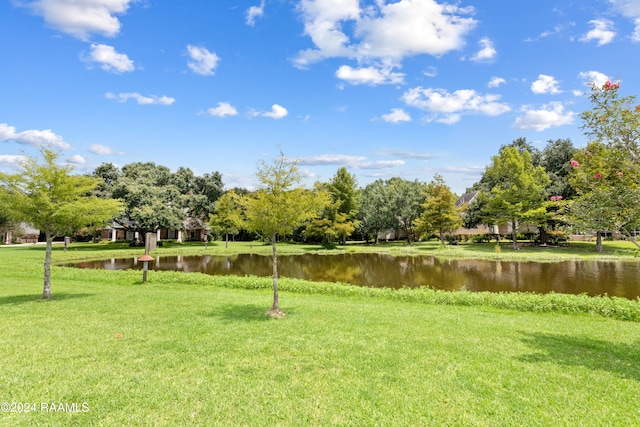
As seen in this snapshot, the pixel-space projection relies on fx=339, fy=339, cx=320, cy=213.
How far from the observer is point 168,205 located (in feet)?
148

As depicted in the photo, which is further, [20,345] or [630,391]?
[20,345]

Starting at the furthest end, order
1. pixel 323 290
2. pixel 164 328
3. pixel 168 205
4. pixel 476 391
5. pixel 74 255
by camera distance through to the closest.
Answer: pixel 168 205 < pixel 74 255 < pixel 323 290 < pixel 164 328 < pixel 476 391

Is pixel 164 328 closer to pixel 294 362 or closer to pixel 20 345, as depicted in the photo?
pixel 20 345

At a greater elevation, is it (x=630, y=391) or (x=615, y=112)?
(x=615, y=112)

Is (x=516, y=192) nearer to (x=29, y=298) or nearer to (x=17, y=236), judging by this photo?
(x=29, y=298)

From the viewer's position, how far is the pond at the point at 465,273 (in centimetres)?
1809

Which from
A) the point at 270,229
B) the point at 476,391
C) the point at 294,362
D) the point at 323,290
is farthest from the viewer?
the point at 323,290

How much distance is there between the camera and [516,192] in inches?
1543

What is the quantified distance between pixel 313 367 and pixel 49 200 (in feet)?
36.0

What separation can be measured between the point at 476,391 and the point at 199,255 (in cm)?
3468

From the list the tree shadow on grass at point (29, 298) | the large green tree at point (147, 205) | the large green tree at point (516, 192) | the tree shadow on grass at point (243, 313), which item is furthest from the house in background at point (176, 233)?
the tree shadow on grass at point (243, 313)

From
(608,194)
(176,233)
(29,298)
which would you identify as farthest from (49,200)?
(176,233)

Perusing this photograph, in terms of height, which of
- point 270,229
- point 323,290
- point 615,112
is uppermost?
point 615,112

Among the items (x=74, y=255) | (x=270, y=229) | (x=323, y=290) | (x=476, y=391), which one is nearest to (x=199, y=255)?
(x=74, y=255)
